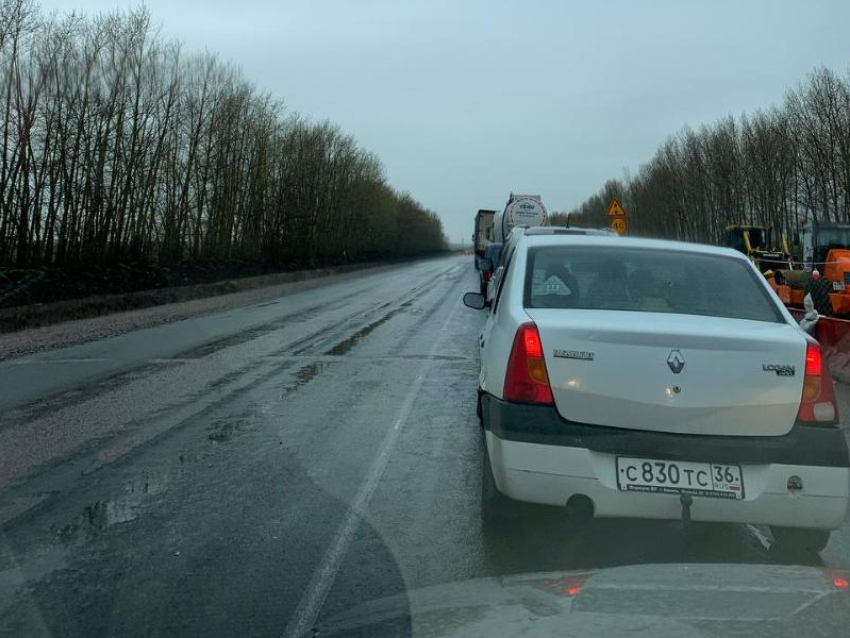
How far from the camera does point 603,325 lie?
12.9 ft

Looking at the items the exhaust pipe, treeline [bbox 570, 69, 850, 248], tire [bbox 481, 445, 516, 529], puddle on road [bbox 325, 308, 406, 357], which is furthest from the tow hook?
treeline [bbox 570, 69, 850, 248]

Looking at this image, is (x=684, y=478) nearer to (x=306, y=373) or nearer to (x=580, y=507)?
(x=580, y=507)

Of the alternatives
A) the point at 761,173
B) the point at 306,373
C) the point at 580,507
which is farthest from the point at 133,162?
the point at 761,173

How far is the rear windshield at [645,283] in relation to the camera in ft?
14.6

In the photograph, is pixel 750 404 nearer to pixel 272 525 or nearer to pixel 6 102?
pixel 272 525

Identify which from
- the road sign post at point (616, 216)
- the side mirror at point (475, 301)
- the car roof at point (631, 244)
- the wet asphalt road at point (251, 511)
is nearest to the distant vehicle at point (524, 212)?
the road sign post at point (616, 216)

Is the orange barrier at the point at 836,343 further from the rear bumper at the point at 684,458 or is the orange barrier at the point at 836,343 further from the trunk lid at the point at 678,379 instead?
the trunk lid at the point at 678,379

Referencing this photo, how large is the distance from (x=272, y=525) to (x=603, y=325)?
7.57 ft

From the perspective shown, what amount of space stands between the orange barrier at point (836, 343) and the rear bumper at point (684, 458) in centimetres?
752

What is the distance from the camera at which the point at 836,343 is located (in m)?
11.2

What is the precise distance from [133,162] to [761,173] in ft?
117

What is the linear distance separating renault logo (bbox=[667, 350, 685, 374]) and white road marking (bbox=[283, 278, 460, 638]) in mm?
1965

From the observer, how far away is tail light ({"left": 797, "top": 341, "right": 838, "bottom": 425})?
150 inches

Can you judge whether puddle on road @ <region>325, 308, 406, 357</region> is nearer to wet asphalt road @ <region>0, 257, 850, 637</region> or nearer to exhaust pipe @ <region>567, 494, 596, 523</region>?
wet asphalt road @ <region>0, 257, 850, 637</region>
